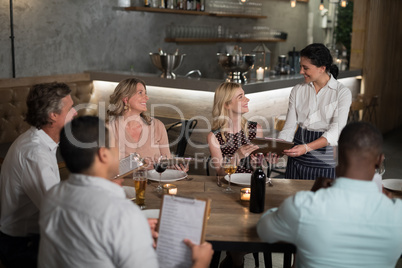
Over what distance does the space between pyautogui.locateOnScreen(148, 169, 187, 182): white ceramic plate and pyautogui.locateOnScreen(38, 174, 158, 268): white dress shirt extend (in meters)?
1.11

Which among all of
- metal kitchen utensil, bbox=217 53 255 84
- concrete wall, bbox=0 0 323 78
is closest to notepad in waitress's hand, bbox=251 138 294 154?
metal kitchen utensil, bbox=217 53 255 84

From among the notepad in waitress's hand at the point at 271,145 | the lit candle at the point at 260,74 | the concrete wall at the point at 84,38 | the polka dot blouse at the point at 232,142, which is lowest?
the polka dot blouse at the point at 232,142

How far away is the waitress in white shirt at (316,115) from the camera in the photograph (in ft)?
10.8

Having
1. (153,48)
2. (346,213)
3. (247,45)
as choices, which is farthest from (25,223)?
(247,45)

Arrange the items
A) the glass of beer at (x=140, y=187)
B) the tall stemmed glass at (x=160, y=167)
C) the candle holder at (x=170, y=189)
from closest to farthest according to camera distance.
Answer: the glass of beer at (x=140, y=187) < the candle holder at (x=170, y=189) < the tall stemmed glass at (x=160, y=167)

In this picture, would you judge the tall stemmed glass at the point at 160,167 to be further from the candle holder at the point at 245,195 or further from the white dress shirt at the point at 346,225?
the white dress shirt at the point at 346,225

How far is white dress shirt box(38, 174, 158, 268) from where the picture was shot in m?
1.49

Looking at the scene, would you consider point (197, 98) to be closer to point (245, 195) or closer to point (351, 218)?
point (245, 195)

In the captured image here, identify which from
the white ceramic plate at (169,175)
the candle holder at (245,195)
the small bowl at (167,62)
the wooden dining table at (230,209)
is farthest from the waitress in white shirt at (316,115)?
the small bowl at (167,62)

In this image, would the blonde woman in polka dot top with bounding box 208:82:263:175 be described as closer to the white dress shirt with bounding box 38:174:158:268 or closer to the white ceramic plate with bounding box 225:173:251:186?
the white ceramic plate with bounding box 225:173:251:186

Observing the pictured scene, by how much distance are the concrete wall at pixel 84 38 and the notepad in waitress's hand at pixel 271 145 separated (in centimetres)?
321

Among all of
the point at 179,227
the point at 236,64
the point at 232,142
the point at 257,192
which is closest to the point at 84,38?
the point at 236,64

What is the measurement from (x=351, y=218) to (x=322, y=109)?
1.88 m

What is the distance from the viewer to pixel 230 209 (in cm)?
228
